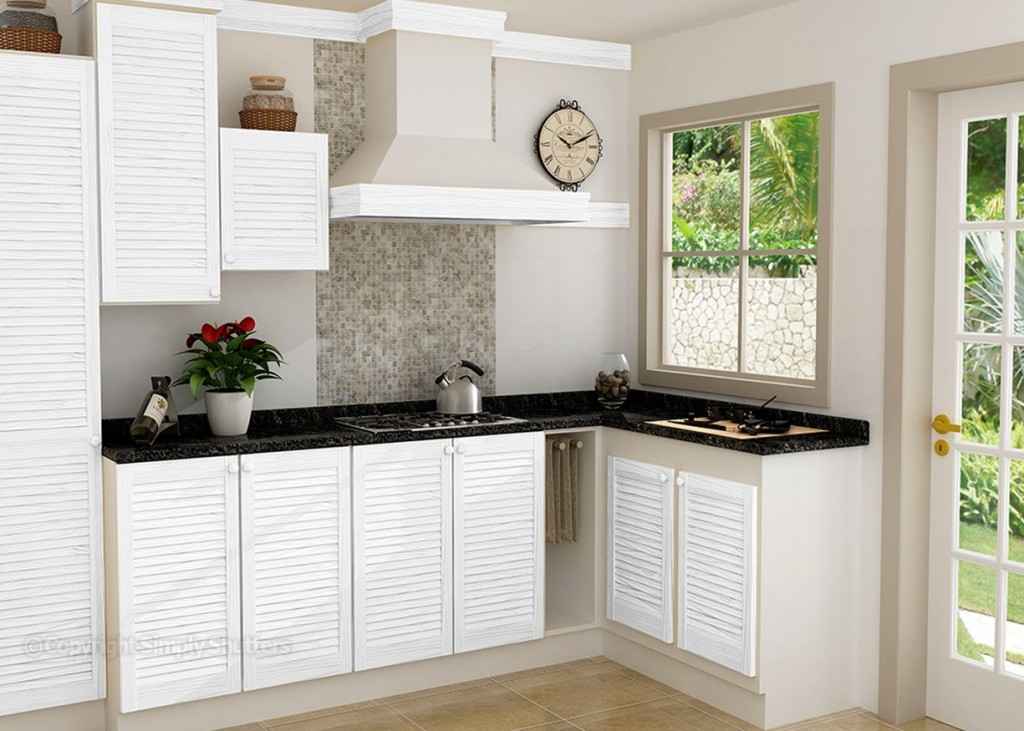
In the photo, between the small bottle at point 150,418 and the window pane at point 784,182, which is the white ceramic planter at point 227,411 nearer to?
the small bottle at point 150,418

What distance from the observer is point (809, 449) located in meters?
3.87

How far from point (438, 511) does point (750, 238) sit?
175 cm

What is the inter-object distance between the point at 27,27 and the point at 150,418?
1333 millimetres

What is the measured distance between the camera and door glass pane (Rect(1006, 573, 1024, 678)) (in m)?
3.63

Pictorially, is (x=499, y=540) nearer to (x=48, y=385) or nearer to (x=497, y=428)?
→ (x=497, y=428)

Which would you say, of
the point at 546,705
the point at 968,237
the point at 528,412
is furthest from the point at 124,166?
the point at 968,237

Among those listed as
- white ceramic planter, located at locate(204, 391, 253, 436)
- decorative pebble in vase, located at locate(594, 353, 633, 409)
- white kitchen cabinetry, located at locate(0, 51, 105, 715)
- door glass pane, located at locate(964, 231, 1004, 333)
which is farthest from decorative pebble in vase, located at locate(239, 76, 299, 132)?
door glass pane, located at locate(964, 231, 1004, 333)

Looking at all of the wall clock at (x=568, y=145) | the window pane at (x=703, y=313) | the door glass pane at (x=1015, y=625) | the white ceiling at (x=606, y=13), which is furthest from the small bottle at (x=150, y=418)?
the door glass pane at (x=1015, y=625)

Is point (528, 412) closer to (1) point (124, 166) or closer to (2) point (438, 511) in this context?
(2) point (438, 511)

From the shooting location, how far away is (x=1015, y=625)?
144 inches

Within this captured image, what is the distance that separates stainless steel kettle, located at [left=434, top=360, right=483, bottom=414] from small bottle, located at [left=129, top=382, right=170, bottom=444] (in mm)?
1176

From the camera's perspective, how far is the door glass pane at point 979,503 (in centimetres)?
371

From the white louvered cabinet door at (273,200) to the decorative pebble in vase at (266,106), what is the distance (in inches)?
2.9

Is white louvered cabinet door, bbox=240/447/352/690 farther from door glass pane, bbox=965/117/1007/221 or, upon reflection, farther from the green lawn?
door glass pane, bbox=965/117/1007/221
